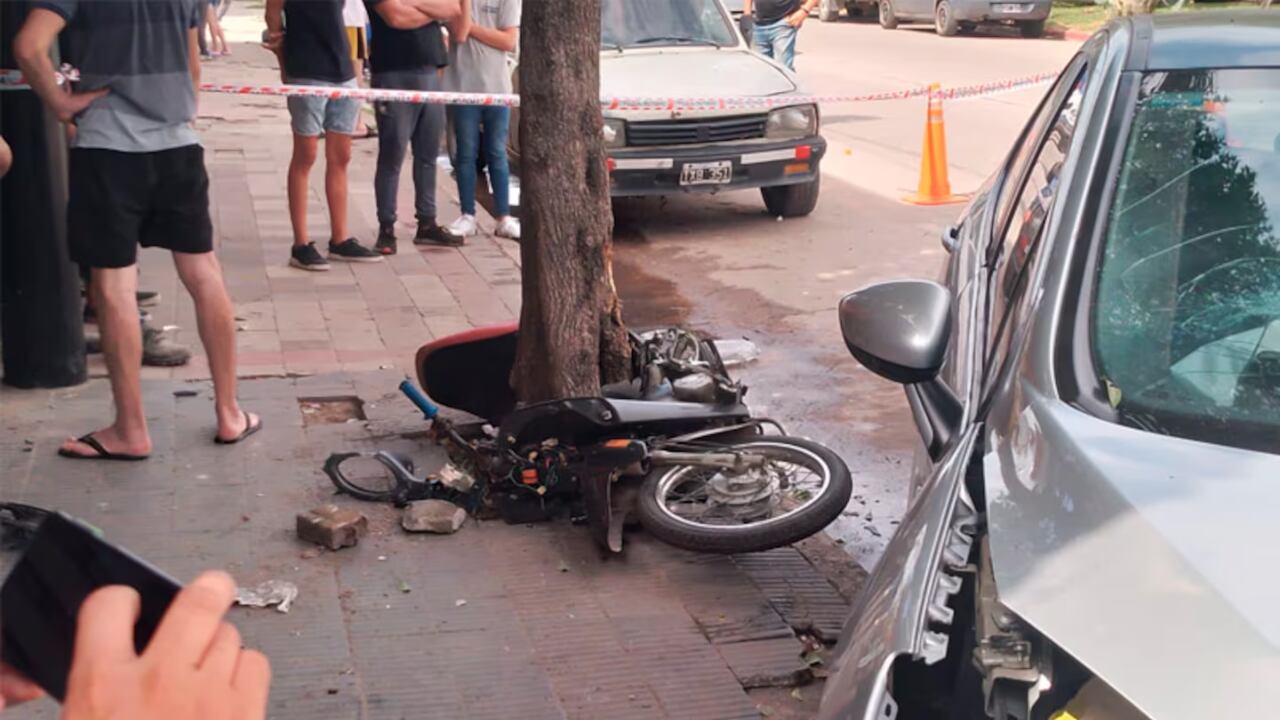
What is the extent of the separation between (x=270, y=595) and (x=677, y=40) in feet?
25.2

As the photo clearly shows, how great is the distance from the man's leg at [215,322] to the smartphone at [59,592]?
4628 mm

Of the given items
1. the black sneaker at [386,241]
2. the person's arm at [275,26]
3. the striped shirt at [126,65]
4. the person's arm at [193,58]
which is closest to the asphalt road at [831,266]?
the black sneaker at [386,241]

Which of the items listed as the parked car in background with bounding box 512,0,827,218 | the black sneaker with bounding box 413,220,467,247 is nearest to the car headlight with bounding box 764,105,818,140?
the parked car in background with bounding box 512,0,827,218

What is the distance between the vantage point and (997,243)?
4109 millimetres

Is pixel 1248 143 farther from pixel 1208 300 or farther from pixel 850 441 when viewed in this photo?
pixel 850 441

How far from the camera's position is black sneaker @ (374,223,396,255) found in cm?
943

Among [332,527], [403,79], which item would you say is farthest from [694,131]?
[332,527]

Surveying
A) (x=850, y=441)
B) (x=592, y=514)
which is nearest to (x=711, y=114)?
(x=850, y=441)

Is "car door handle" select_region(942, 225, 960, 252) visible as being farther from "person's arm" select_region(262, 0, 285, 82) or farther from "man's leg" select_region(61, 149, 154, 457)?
"person's arm" select_region(262, 0, 285, 82)

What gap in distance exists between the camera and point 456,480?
17.8ft

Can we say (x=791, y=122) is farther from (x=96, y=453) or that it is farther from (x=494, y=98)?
(x=96, y=453)

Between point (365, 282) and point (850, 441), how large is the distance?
3396 millimetres

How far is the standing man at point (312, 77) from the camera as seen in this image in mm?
8734

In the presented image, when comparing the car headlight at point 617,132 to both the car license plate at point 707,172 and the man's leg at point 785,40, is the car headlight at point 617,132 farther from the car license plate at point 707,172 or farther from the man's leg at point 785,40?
the man's leg at point 785,40
